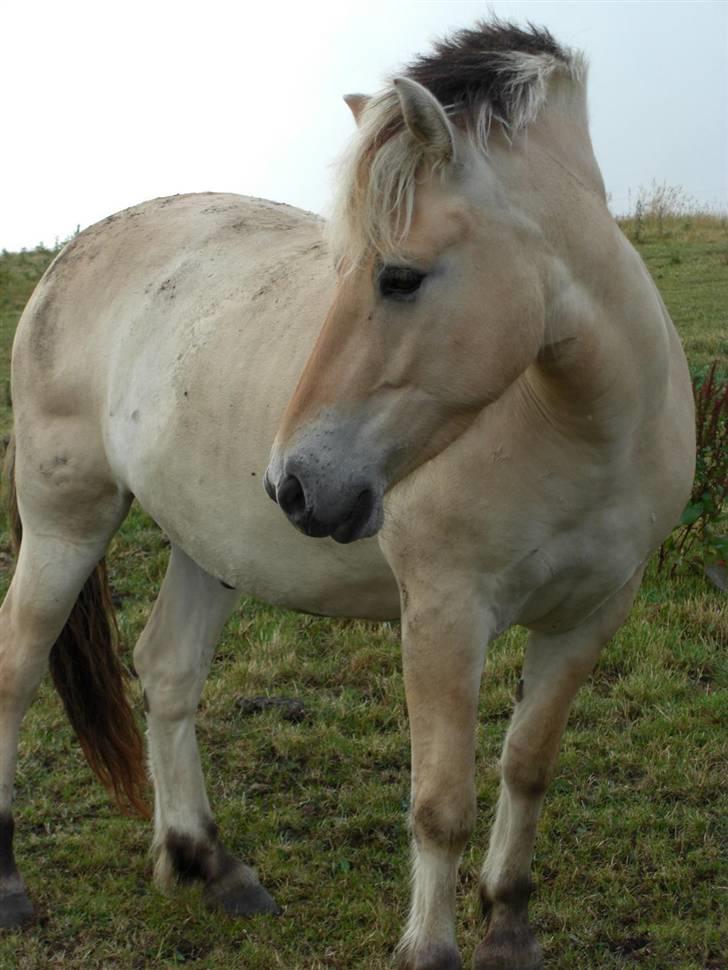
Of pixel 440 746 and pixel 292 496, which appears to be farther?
pixel 440 746

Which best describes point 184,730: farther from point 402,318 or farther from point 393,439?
point 402,318

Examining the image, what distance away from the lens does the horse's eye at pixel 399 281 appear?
228 cm

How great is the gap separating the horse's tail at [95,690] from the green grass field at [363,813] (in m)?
0.24

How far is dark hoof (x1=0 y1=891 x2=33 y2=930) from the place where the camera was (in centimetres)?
367

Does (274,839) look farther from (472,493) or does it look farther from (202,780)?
(472,493)

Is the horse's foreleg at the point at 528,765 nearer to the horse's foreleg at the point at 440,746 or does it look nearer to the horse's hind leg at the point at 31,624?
the horse's foreleg at the point at 440,746

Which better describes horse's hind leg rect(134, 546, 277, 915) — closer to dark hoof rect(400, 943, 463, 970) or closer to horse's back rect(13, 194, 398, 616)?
horse's back rect(13, 194, 398, 616)

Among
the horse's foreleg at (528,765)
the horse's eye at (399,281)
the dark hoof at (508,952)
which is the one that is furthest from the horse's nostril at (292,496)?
the dark hoof at (508,952)

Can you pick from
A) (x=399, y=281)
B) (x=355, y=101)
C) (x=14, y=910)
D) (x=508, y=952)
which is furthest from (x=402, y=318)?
(x=14, y=910)

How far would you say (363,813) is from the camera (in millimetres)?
4184

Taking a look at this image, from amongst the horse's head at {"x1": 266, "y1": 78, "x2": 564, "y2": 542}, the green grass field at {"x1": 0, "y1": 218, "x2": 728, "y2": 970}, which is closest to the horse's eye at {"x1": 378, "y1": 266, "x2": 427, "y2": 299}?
the horse's head at {"x1": 266, "y1": 78, "x2": 564, "y2": 542}

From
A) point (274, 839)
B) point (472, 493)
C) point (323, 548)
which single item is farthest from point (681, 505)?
point (274, 839)

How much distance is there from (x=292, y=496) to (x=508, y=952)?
5.56 ft

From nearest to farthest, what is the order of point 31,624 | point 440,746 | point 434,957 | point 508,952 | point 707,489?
point 440,746 < point 434,957 < point 508,952 < point 31,624 < point 707,489
